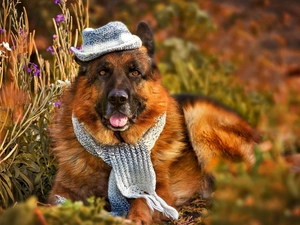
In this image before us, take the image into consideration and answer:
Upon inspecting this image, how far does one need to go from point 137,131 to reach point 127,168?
1.00 ft

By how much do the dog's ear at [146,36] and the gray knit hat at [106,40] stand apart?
0.99 ft

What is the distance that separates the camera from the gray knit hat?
445 cm

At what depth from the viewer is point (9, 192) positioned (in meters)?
4.63

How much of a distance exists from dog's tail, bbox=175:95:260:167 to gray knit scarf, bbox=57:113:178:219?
0.61 meters

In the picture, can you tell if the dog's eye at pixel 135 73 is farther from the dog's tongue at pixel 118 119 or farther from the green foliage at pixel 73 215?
the green foliage at pixel 73 215

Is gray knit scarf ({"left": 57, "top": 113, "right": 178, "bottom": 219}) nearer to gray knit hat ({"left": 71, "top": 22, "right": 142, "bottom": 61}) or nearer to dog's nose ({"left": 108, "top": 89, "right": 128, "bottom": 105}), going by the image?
dog's nose ({"left": 108, "top": 89, "right": 128, "bottom": 105})

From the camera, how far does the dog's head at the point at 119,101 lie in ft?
14.4

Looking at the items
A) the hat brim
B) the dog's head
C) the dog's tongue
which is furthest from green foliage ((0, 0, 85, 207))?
the dog's tongue

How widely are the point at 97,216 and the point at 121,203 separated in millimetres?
1546

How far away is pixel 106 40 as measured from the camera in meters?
4.50

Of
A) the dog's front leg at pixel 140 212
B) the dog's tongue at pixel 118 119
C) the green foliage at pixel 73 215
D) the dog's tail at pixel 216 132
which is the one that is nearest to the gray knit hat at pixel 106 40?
the dog's tongue at pixel 118 119

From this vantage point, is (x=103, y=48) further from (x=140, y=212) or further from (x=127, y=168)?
(x=140, y=212)

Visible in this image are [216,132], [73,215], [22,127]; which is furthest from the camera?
[216,132]

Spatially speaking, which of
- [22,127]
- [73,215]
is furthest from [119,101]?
[73,215]
